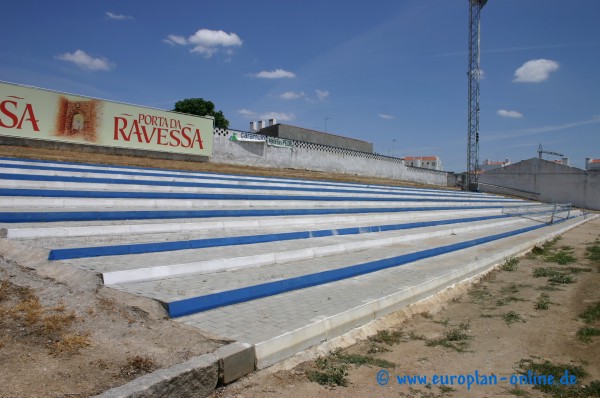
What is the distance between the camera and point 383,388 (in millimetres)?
3178

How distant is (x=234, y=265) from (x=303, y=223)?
13.5 ft

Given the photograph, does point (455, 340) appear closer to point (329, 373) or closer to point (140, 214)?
point (329, 373)

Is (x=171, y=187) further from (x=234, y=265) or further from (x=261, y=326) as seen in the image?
(x=261, y=326)

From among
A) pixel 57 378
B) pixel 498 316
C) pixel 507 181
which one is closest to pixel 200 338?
pixel 57 378

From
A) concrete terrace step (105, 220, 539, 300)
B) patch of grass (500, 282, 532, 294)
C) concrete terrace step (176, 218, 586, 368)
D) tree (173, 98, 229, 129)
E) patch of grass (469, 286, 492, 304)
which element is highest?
tree (173, 98, 229, 129)

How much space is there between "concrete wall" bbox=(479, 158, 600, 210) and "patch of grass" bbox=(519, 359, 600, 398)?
119 feet

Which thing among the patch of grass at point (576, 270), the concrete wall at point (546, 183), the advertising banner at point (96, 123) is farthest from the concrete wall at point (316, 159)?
the patch of grass at point (576, 270)

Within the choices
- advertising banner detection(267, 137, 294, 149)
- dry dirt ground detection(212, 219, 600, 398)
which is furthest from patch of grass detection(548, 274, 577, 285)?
advertising banner detection(267, 137, 294, 149)

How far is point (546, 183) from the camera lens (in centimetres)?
3584

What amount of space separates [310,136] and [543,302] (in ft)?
109

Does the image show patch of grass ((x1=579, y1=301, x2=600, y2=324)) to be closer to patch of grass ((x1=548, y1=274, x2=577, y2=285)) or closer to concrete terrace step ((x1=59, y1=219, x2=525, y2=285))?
patch of grass ((x1=548, y1=274, x2=577, y2=285))

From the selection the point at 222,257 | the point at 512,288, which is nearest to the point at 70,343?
the point at 222,257

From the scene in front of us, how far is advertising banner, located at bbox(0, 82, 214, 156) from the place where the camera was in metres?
13.9

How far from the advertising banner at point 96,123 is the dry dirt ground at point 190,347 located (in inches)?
475
